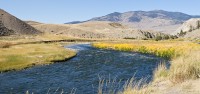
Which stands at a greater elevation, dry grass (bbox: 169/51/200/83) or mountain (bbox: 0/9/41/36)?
mountain (bbox: 0/9/41/36)

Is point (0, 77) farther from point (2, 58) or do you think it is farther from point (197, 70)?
point (197, 70)

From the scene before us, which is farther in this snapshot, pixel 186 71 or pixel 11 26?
pixel 11 26

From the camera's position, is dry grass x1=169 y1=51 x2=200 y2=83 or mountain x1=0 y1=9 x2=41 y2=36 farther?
mountain x1=0 y1=9 x2=41 y2=36

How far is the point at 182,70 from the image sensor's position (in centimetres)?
2106

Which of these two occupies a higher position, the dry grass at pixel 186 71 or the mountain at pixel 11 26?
the mountain at pixel 11 26

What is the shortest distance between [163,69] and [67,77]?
14.8 m

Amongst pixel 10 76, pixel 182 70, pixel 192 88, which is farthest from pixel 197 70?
pixel 10 76

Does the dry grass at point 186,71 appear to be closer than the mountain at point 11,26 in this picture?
Yes

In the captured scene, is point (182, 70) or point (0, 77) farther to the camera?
point (0, 77)

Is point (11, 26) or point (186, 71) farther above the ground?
point (11, 26)

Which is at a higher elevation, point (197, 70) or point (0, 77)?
point (197, 70)

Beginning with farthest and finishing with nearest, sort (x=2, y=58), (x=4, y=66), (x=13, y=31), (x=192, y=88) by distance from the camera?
(x=13, y=31)
(x=2, y=58)
(x=4, y=66)
(x=192, y=88)

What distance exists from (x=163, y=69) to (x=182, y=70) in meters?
4.66

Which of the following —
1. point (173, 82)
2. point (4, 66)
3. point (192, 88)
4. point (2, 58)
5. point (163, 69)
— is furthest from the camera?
point (2, 58)
